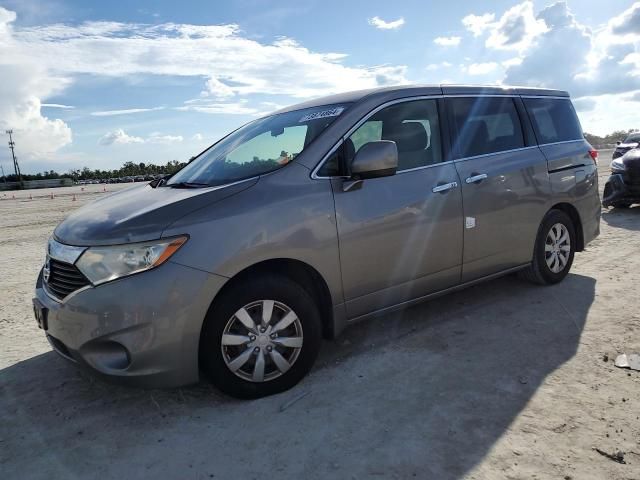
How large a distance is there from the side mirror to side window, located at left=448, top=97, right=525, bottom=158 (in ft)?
3.19

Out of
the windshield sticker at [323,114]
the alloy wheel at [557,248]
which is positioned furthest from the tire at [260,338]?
the alloy wheel at [557,248]

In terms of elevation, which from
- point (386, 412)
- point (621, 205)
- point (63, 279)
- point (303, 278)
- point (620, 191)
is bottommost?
point (386, 412)

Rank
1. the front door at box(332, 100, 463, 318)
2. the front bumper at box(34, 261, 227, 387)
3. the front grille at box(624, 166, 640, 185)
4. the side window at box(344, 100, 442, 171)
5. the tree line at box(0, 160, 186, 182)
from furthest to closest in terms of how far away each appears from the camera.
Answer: the tree line at box(0, 160, 186, 182) → the front grille at box(624, 166, 640, 185) → the side window at box(344, 100, 442, 171) → the front door at box(332, 100, 463, 318) → the front bumper at box(34, 261, 227, 387)

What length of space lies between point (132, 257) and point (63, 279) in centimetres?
57

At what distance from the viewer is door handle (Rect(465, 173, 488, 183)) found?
13.2 feet

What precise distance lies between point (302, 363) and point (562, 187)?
327 cm

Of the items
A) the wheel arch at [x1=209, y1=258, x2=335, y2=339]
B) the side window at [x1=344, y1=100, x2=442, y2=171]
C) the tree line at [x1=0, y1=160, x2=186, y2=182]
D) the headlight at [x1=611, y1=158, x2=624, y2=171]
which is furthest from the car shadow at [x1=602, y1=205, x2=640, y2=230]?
the tree line at [x1=0, y1=160, x2=186, y2=182]

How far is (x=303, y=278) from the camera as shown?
330cm

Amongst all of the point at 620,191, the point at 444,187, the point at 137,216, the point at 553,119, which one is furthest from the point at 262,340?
the point at 620,191

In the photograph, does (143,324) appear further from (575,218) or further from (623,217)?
(623,217)

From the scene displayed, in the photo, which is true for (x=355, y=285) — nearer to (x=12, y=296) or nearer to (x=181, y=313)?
(x=181, y=313)

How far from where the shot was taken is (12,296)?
217 inches

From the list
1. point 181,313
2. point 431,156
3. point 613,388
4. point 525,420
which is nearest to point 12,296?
point 181,313

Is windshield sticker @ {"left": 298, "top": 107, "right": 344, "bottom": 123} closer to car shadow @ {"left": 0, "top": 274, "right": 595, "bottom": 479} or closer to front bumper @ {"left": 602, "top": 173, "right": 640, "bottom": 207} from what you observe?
car shadow @ {"left": 0, "top": 274, "right": 595, "bottom": 479}
